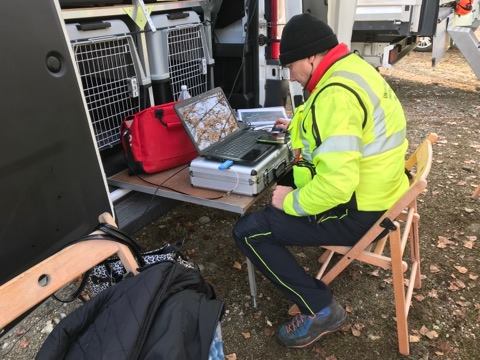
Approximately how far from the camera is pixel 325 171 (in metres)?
1.75

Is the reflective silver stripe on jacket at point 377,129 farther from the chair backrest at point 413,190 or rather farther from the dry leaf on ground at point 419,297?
the dry leaf on ground at point 419,297

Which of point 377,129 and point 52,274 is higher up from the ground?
point 377,129

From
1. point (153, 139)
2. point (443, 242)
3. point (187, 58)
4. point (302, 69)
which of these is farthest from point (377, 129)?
point (187, 58)

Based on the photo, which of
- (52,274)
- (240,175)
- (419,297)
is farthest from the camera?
(419,297)

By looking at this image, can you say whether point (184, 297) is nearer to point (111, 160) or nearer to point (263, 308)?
point (263, 308)

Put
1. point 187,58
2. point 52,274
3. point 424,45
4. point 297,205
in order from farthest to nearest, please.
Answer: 1. point 424,45
2. point 187,58
3. point 297,205
4. point 52,274

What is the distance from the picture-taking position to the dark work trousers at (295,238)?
2037mm

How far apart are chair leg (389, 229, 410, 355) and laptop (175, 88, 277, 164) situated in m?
0.84

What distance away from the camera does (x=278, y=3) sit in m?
3.17

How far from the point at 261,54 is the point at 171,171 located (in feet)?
4.25

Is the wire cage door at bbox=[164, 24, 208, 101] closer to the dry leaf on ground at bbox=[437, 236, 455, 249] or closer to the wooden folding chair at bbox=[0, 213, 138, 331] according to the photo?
the wooden folding chair at bbox=[0, 213, 138, 331]

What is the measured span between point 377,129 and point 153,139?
1436 millimetres

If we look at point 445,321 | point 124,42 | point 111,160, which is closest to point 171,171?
point 111,160

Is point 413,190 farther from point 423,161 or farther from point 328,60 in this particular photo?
point 328,60
